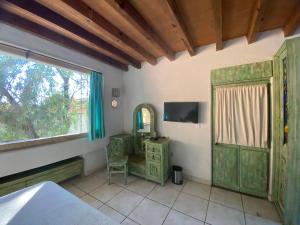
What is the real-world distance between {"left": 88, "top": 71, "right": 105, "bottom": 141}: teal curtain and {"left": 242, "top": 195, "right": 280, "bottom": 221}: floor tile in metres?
2.86

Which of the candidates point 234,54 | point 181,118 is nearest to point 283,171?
point 181,118

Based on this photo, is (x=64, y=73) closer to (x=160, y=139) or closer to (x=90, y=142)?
(x=90, y=142)

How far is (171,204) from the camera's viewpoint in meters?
2.07

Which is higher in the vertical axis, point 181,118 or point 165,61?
point 165,61

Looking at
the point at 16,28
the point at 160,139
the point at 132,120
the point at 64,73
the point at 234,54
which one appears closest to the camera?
the point at 16,28

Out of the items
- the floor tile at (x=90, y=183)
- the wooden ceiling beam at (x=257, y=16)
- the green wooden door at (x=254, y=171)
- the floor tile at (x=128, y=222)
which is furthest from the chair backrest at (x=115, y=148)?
the wooden ceiling beam at (x=257, y=16)

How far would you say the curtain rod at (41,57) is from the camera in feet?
6.04

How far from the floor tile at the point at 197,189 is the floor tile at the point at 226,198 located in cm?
9

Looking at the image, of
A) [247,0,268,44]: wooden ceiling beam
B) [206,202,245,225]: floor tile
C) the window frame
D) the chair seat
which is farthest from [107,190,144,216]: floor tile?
[247,0,268,44]: wooden ceiling beam

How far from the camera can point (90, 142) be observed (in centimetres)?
296

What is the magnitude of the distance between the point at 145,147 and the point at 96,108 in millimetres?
1327

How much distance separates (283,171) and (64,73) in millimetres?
3800

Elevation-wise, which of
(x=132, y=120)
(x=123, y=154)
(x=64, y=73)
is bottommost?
(x=123, y=154)

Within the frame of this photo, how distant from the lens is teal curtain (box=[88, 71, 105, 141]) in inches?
112
